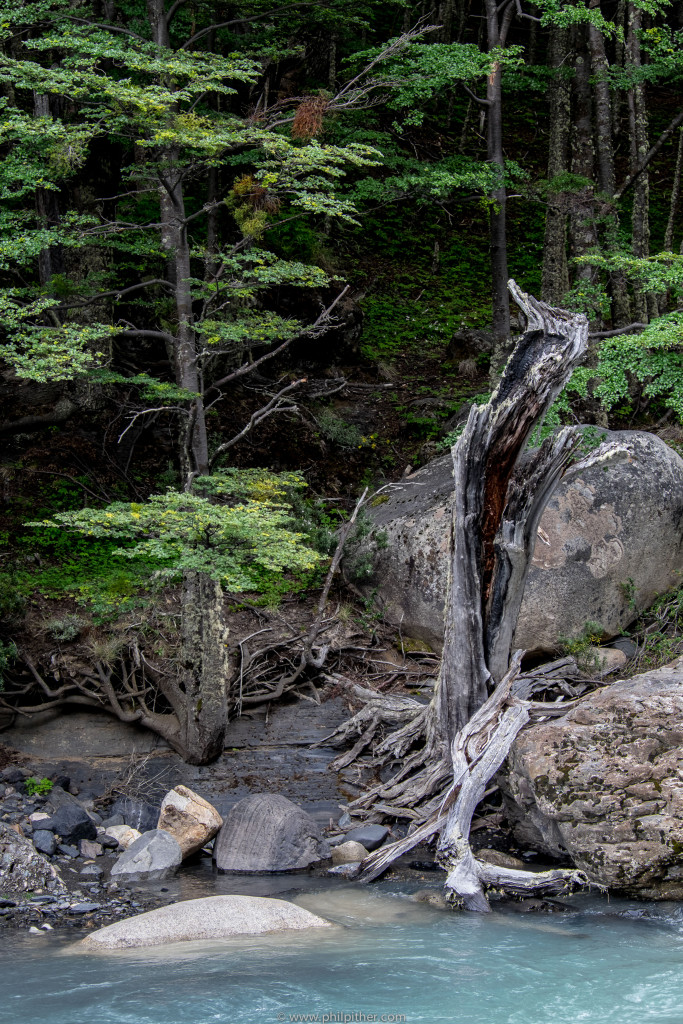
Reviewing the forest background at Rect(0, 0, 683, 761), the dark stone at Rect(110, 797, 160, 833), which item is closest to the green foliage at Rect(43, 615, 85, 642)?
the forest background at Rect(0, 0, 683, 761)

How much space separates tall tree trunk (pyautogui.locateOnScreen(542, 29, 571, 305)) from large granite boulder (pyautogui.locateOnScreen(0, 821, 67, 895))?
10.8 meters

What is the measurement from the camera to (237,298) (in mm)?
12422

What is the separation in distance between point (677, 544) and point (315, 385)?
710 cm

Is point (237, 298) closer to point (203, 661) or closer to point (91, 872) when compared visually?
point (203, 661)

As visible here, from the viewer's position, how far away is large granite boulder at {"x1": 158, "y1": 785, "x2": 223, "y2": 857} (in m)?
8.23

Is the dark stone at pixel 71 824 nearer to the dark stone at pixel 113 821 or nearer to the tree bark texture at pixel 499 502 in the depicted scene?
the dark stone at pixel 113 821

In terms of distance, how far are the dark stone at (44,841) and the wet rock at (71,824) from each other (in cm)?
9

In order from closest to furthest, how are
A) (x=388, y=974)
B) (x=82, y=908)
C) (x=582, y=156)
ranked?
(x=388, y=974), (x=82, y=908), (x=582, y=156)

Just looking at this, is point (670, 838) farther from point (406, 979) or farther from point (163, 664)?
point (163, 664)

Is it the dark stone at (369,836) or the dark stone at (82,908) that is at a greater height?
the dark stone at (82,908)

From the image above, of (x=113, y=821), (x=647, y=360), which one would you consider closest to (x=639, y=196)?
(x=647, y=360)

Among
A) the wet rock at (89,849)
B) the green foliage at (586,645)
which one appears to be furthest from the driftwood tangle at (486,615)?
the wet rock at (89,849)

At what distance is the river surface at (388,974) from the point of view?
5.41 meters

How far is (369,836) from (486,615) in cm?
238
